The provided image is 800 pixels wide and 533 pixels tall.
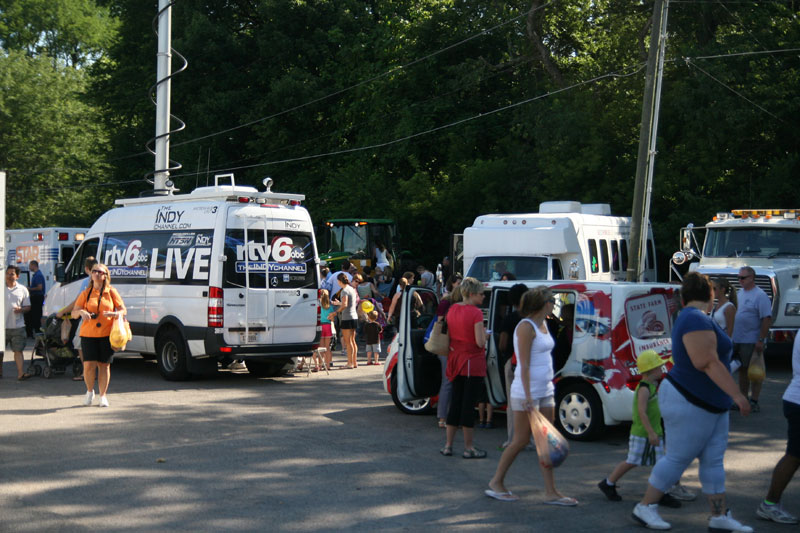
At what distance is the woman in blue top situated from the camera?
19.7 feet

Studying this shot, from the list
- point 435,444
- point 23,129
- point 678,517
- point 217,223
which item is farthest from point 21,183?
point 678,517

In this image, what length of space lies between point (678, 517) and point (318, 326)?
8.42 m

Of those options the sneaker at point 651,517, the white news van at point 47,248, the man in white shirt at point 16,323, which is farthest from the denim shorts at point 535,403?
the white news van at point 47,248

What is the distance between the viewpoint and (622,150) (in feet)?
85.0

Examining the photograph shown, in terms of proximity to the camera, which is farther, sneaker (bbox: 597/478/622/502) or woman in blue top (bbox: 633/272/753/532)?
sneaker (bbox: 597/478/622/502)

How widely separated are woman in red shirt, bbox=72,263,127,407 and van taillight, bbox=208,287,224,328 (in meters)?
1.84

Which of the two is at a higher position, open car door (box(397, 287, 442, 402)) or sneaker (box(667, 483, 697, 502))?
open car door (box(397, 287, 442, 402))

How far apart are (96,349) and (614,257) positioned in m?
12.4

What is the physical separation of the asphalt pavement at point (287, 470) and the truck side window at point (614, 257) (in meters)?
7.52

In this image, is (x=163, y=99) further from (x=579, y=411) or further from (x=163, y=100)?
(x=579, y=411)

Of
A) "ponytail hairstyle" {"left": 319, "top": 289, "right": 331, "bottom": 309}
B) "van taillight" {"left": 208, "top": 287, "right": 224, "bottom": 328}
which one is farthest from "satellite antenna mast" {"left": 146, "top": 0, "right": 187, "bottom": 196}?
"van taillight" {"left": 208, "top": 287, "right": 224, "bottom": 328}

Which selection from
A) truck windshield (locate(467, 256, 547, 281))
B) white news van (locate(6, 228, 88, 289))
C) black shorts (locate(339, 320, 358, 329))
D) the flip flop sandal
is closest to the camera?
the flip flop sandal

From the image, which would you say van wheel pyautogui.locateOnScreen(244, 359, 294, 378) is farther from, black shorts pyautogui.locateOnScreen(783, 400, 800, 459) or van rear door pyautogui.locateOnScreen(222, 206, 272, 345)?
black shorts pyautogui.locateOnScreen(783, 400, 800, 459)

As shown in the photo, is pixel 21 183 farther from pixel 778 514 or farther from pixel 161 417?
pixel 778 514
